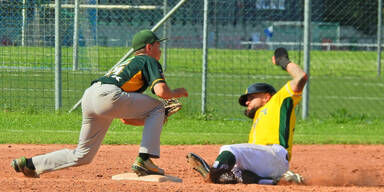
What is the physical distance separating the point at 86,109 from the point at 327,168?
10.9 feet

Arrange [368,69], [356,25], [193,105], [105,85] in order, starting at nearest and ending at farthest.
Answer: [105,85], [193,105], [356,25], [368,69]

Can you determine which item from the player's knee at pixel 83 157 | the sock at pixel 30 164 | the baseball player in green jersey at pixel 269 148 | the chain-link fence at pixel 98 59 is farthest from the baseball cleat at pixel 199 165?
the chain-link fence at pixel 98 59

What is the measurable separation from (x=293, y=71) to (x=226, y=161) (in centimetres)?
105

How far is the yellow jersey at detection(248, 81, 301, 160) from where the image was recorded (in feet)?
21.9

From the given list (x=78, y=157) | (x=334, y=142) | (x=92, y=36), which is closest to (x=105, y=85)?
(x=78, y=157)

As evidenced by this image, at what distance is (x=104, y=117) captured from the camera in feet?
22.2

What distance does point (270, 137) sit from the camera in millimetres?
6816

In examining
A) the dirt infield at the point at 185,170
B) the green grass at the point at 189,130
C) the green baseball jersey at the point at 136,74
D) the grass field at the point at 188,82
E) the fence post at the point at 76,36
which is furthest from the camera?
the grass field at the point at 188,82

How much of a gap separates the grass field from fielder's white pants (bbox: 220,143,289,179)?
4.86 m

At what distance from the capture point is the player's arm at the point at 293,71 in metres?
6.52

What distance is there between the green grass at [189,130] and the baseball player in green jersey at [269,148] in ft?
11.8

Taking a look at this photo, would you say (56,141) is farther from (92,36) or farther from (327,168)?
(92,36)

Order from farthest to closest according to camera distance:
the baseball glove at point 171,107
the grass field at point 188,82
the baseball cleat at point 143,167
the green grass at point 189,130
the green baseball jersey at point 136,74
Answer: the grass field at point 188,82 < the green grass at point 189,130 < the baseball glove at point 171,107 < the baseball cleat at point 143,167 < the green baseball jersey at point 136,74

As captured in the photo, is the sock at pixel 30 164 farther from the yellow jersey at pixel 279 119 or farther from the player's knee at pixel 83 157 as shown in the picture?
the yellow jersey at pixel 279 119
